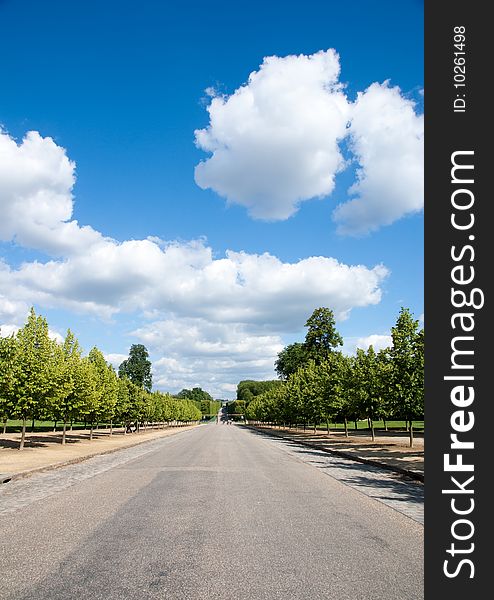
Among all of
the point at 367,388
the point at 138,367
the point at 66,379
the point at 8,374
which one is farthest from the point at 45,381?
the point at 138,367

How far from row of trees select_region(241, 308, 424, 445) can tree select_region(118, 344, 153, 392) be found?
51.5 meters

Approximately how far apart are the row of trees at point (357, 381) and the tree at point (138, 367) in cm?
5150

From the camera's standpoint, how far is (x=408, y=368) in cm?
2678

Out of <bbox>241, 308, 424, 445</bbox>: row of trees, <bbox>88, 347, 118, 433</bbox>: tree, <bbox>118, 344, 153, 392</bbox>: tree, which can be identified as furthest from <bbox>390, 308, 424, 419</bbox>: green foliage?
<bbox>118, 344, 153, 392</bbox>: tree

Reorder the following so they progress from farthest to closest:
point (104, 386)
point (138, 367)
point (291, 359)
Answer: point (138, 367) → point (291, 359) → point (104, 386)

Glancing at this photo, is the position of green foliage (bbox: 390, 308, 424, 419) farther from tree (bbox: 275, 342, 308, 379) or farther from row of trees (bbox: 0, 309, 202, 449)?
tree (bbox: 275, 342, 308, 379)

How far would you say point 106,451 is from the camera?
89.6 feet

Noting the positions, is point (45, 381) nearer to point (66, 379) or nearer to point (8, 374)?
point (8, 374)

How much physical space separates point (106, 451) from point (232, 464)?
392 inches

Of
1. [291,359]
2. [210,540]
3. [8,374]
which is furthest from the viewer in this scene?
[291,359]

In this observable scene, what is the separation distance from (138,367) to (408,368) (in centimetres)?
10072

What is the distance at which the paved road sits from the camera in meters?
5.38

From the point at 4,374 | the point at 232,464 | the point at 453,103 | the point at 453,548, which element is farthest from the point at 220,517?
the point at 4,374

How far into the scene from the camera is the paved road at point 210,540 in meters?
5.38
